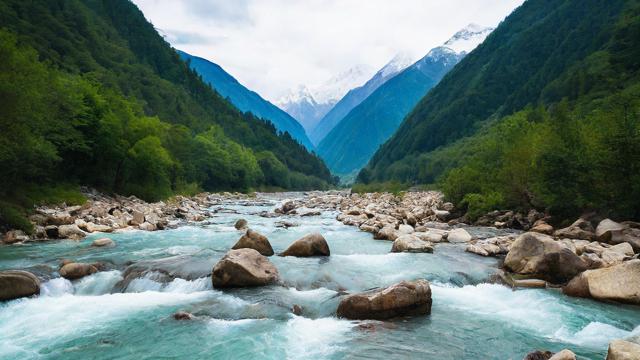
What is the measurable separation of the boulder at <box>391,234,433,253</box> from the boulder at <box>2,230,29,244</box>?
19.7 m

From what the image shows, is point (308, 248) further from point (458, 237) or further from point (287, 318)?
point (458, 237)

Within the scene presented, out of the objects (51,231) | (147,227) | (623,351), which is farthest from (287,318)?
(147,227)

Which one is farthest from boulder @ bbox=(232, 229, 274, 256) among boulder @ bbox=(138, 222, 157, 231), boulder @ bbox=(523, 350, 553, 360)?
boulder @ bbox=(523, 350, 553, 360)

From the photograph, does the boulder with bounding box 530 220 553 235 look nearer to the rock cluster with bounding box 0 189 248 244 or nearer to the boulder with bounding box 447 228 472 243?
the boulder with bounding box 447 228 472 243

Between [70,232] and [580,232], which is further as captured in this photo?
[70,232]

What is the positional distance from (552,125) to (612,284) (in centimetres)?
2605

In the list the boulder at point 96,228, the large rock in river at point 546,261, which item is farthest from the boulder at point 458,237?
the boulder at point 96,228

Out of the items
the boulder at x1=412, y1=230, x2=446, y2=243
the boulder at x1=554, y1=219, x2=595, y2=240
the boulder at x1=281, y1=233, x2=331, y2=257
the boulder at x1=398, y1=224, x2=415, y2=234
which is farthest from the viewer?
the boulder at x1=398, y1=224, x2=415, y2=234

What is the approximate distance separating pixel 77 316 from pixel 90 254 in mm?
8093

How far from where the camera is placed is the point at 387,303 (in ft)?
39.2

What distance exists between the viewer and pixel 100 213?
103 ft

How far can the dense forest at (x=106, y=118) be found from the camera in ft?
90.4

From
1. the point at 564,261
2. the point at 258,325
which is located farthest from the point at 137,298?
the point at 564,261

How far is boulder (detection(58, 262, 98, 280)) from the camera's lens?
51.1ft
